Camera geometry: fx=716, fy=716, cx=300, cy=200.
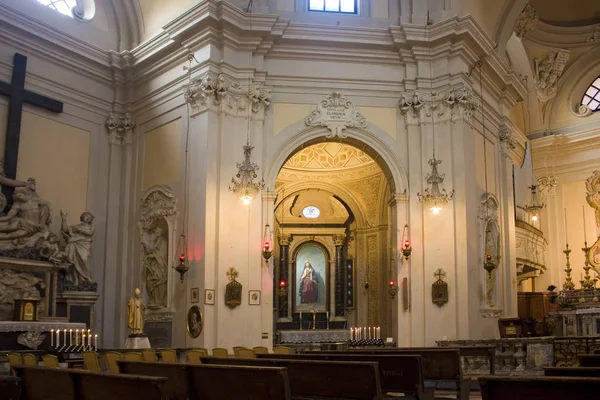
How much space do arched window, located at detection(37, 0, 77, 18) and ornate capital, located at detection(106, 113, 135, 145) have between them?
2.76m

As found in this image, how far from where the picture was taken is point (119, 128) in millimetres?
18375

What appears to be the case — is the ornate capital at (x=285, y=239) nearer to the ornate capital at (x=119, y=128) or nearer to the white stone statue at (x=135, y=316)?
the ornate capital at (x=119, y=128)

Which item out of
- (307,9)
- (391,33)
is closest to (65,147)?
(307,9)

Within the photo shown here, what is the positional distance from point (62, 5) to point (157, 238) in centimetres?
645

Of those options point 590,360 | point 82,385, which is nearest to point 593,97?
point 590,360

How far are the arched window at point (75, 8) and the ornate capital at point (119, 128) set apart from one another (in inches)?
104

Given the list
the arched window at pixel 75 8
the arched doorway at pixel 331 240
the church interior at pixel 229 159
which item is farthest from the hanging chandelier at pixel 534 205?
the arched window at pixel 75 8

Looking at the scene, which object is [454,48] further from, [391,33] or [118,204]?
[118,204]

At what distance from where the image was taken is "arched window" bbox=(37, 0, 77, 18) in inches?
700

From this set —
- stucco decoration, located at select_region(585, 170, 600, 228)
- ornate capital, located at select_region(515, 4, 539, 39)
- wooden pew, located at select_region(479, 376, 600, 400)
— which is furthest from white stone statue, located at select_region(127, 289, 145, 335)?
stucco decoration, located at select_region(585, 170, 600, 228)

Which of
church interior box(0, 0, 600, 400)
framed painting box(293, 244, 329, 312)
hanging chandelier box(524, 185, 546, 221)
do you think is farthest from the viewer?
framed painting box(293, 244, 329, 312)

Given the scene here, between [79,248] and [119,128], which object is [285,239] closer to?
[119,128]

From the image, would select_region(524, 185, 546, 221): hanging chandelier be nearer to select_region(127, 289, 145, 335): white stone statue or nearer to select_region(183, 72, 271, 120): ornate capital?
select_region(183, 72, 271, 120): ornate capital

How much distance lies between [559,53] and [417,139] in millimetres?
11035
